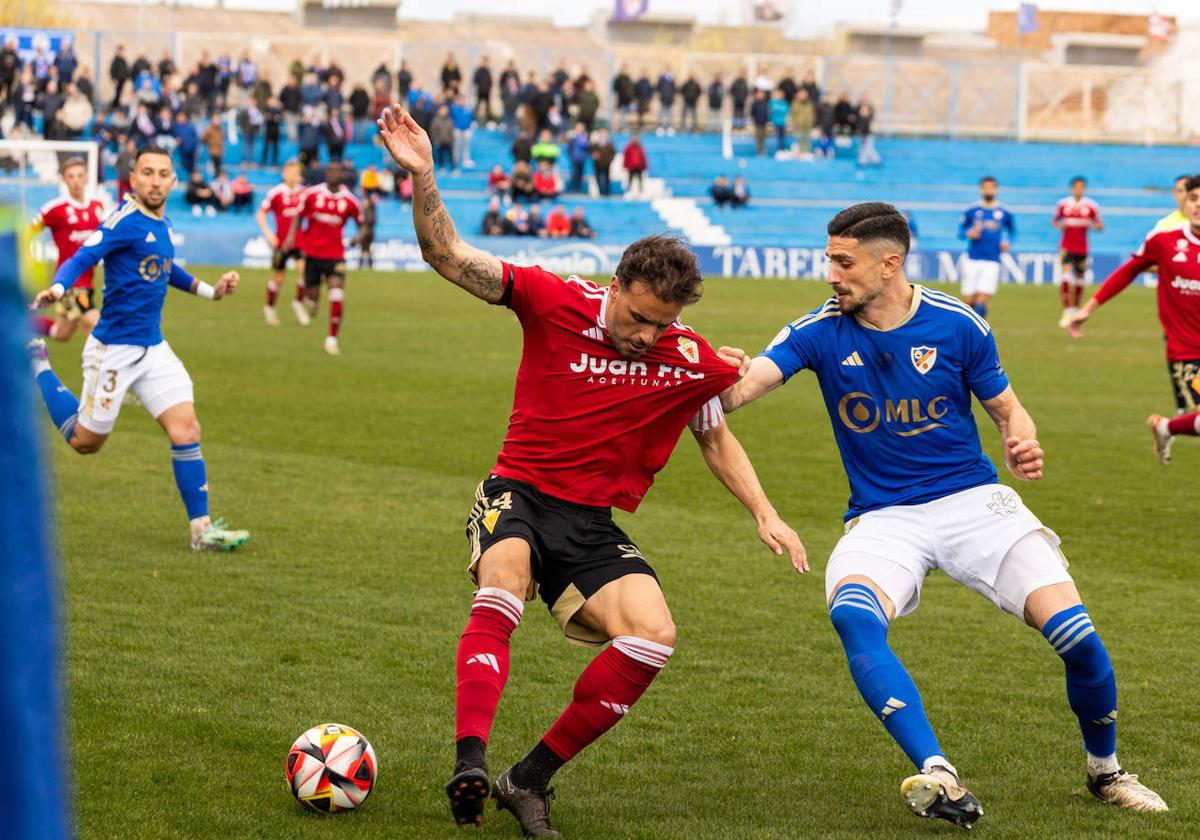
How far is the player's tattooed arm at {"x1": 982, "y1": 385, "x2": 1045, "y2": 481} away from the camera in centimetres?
519

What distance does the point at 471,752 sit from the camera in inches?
174

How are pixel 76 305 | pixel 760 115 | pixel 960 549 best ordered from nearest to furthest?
pixel 960 549
pixel 76 305
pixel 760 115

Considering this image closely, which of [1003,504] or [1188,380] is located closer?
[1003,504]

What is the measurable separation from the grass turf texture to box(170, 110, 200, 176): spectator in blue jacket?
988 inches

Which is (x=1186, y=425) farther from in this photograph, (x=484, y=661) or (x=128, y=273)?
(x=484, y=661)

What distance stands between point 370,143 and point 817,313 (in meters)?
40.6

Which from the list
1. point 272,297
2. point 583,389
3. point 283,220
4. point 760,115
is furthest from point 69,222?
point 760,115

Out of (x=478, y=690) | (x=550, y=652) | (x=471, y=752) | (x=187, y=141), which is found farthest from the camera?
(x=187, y=141)

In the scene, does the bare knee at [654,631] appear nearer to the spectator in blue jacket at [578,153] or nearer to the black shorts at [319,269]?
the black shorts at [319,269]

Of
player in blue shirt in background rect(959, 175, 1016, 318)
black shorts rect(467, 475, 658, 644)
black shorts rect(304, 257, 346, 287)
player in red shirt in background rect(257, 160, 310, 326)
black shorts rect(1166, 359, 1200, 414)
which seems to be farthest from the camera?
player in blue shirt in background rect(959, 175, 1016, 318)

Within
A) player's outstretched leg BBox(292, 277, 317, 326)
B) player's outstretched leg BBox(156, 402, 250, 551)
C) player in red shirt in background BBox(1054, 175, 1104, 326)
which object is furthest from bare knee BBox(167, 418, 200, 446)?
player in red shirt in background BBox(1054, 175, 1104, 326)

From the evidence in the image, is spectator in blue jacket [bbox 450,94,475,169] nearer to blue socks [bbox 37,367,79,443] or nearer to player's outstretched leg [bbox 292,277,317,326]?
player's outstretched leg [bbox 292,277,317,326]

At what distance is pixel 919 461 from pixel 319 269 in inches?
715

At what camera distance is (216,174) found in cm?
3956
